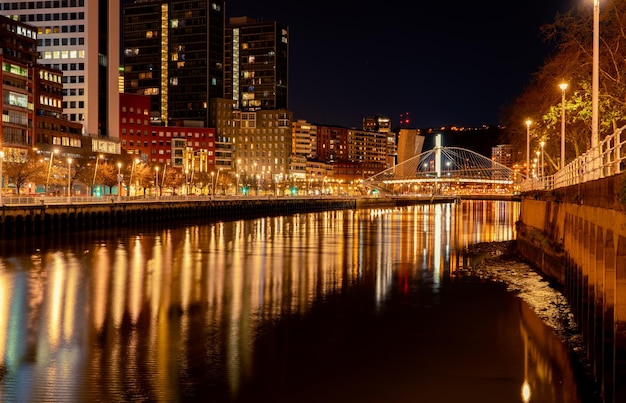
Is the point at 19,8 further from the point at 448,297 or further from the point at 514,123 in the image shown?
the point at 448,297

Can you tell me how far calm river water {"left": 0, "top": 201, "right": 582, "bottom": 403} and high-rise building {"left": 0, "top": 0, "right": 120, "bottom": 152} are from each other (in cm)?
9341

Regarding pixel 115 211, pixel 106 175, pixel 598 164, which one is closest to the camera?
pixel 598 164

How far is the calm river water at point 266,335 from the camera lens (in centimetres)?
1447

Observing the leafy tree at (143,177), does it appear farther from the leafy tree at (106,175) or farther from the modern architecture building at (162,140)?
the modern architecture building at (162,140)

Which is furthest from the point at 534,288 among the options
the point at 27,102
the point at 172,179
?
the point at 172,179

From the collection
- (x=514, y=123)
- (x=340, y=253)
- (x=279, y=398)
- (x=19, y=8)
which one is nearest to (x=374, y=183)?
(x=19, y=8)

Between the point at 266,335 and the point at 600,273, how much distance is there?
866 cm

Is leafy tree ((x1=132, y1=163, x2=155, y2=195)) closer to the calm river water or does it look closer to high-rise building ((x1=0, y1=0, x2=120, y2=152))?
high-rise building ((x1=0, y1=0, x2=120, y2=152))

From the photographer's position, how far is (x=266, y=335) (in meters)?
19.1

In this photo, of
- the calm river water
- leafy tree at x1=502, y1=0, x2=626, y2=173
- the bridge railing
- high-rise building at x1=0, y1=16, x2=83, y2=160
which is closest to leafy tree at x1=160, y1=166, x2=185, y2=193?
high-rise building at x1=0, y1=16, x2=83, y2=160

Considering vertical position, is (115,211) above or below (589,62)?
below

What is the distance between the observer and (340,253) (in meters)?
42.9

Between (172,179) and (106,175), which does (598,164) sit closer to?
(106,175)

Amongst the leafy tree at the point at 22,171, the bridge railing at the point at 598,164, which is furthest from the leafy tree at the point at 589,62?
the leafy tree at the point at 22,171
